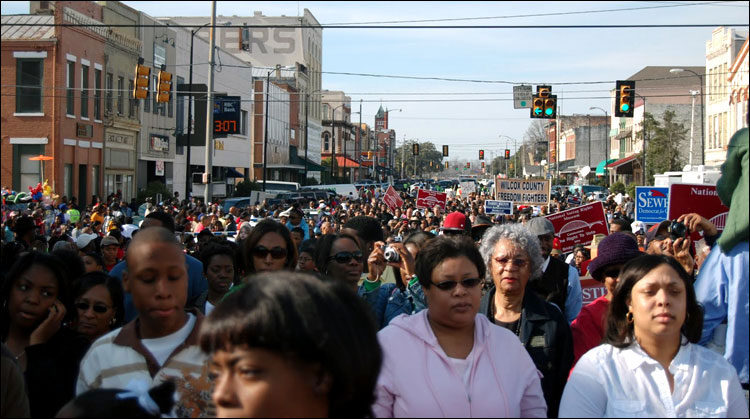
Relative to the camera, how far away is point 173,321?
11.6 feet

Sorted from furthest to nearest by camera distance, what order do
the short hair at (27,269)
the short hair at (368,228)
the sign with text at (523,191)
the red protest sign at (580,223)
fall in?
the sign with text at (523,191)
the red protest sign at (580,223)
the short hair at (368,228)
the short hair at (27,269)

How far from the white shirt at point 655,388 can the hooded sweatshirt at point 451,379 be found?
0.67 feet

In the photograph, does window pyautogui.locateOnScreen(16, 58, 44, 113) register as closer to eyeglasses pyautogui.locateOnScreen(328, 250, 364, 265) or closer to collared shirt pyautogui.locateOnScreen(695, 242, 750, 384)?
eyeglasses pyautogui.locateOnScreen(328, 250, 364, 265)

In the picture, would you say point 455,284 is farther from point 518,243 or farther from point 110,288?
point 110,288

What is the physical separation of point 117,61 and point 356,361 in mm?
37840

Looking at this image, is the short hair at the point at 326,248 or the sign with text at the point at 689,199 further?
the sign with text at the point at 689,199

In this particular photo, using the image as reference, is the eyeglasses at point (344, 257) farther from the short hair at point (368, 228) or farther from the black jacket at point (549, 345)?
the short hair at point (368, 228)

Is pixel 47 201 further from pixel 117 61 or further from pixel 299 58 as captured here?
pixel 299 58

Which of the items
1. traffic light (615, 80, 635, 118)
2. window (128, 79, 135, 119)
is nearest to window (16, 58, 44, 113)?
window (128, 79, 135, 119)

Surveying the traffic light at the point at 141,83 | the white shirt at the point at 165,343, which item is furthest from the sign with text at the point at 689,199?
the traffic light at the point at 141,83

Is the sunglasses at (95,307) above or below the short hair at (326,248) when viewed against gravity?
below

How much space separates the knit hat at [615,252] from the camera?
537cm

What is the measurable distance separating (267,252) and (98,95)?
32620 mm

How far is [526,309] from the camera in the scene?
4734 mm
